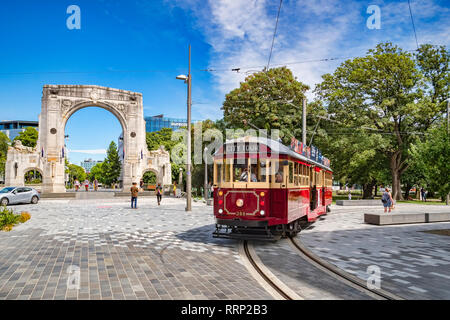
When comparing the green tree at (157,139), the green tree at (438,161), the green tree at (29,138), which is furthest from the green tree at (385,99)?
the green tree at (29,138)

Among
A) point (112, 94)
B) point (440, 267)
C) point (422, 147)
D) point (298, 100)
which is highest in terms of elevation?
point (112, 94)

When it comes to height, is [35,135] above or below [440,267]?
above

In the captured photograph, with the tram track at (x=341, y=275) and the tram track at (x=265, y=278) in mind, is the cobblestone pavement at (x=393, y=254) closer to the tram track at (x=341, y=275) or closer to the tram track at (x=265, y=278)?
the tram track at (x=341, y=275)

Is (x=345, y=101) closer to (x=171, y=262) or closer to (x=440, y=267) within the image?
(x=440, y=267)

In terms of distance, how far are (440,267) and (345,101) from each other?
2782 centimetres

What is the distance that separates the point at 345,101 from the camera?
32.8m

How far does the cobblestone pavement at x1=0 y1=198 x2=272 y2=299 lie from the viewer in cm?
518

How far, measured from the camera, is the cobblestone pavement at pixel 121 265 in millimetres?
5182

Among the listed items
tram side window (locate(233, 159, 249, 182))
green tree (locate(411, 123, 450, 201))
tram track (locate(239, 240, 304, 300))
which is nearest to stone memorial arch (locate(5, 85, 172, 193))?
tram side window (locate(233, 159, 249, 182))

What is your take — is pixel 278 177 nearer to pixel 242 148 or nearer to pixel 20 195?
pixel 242 148

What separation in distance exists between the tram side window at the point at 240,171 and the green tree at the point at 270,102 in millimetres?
20769
